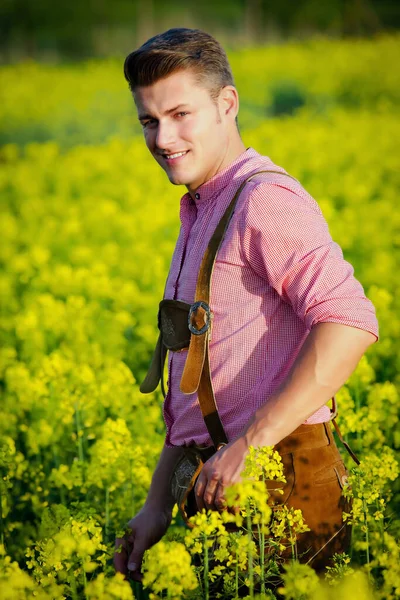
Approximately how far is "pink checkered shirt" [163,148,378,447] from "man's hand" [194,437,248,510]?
187 millimetres

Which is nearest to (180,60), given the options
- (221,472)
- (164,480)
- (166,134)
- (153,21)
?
(166,134)

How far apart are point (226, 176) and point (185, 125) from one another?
16cm

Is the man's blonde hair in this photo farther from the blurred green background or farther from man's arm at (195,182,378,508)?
the blurred green background

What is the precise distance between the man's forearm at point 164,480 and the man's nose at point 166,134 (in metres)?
0.85

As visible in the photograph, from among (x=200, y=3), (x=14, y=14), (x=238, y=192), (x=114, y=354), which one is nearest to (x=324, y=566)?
(x=238, y=192)

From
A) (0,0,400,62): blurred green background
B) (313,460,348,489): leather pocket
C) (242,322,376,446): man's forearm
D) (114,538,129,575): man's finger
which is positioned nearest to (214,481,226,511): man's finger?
(242,322,376,446): man's forearm

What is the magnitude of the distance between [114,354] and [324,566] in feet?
9.93

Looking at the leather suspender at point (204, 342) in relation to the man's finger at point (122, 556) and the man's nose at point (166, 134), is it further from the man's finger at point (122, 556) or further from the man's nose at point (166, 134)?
the man's finger at point (122, 556)

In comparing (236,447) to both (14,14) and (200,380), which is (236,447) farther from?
(14,14)

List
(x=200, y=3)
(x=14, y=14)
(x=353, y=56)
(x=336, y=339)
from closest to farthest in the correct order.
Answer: (x=336, y=339) < (x=353, y=56) < (x=14, y=14) < (x=200, y=3)

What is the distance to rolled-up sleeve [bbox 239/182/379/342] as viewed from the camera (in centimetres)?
188

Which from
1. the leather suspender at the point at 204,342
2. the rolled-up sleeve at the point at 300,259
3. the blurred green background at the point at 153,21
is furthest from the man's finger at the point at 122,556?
the blurred green background at the point at 153,21

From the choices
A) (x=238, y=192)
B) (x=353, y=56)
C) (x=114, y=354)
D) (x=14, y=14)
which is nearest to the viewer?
(x=238, y=192)

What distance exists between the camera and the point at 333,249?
1943 millimetres
